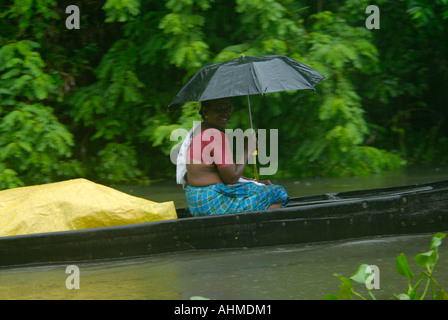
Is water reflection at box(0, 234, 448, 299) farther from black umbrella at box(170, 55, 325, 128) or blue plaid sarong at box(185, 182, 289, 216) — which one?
black umbrella at box(170, 55, 325, 128)

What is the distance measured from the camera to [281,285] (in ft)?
12.4

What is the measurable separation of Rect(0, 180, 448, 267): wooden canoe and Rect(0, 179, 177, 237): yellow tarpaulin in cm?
16

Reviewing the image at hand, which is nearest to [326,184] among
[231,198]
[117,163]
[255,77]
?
[117,163]

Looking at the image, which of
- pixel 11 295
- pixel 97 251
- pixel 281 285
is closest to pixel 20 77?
pixel 97 251

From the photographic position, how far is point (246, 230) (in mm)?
4676

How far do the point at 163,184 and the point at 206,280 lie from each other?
4.83 meters

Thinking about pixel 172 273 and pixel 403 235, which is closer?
pixel 172 273

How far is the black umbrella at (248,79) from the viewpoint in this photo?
436 cm

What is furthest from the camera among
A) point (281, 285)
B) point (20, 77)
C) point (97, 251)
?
point (20, 77)

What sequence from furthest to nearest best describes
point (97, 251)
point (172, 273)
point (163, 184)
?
point (163, 184)
point (97, 251)
point (172, 273)

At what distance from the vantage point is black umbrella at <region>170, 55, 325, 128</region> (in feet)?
14.3

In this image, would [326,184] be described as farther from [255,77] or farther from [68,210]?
[68,210]

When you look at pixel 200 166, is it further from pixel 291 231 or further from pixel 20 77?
pixel 20 77

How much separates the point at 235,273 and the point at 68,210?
1.44m
